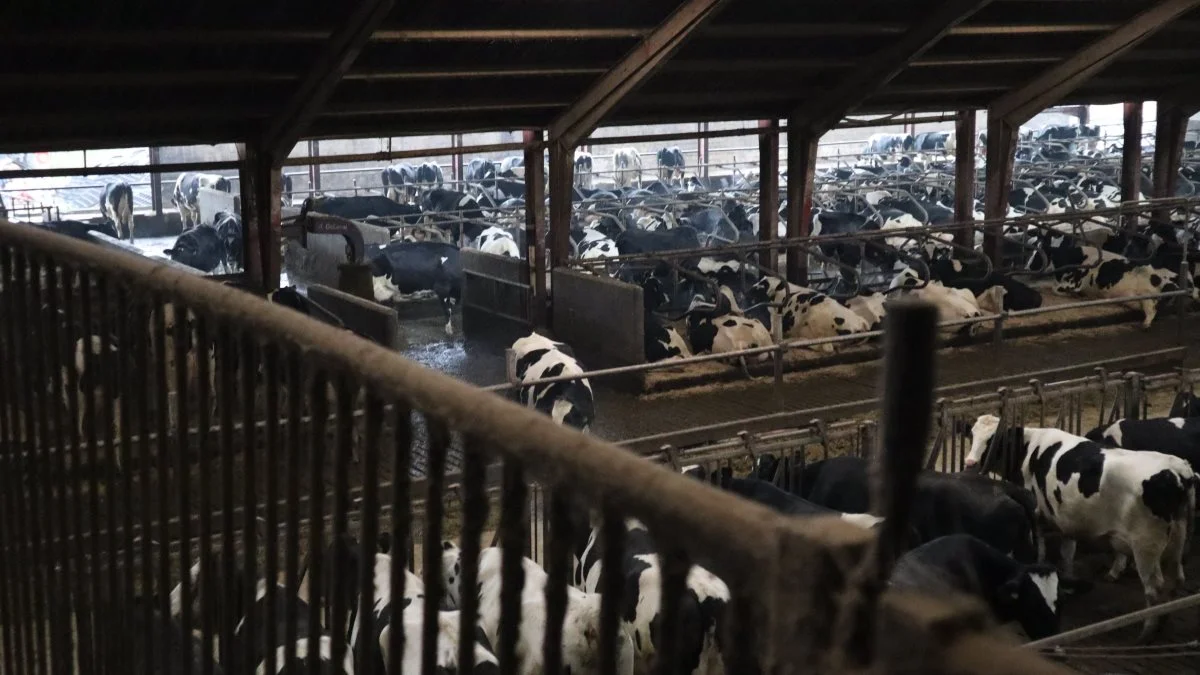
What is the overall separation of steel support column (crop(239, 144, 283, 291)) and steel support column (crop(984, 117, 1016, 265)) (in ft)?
24.0

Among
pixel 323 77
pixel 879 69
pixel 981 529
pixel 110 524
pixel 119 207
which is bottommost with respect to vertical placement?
pixel 981 529

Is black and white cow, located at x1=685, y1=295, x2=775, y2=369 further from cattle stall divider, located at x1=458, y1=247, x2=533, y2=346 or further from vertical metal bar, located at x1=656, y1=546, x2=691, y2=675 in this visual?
vertical metal bar, located at x1=656, y1=546, x2=691, y2=675

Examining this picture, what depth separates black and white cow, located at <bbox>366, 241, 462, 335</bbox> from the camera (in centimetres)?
1311

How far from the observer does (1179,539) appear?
6418 millimetres

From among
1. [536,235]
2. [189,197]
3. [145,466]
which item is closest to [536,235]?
[536,235]

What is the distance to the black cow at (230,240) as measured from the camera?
15.4 meters

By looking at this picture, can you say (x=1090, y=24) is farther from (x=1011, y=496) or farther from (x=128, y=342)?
(x=128, y=342)

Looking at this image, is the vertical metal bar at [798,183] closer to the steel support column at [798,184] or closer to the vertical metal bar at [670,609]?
the steel support column at [798,184]

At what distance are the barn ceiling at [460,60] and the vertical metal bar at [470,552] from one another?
7.25 m

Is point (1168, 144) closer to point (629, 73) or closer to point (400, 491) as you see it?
point (629, 73)

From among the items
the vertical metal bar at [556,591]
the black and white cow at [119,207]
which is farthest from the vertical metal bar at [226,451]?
the black and white cow at [119,207]

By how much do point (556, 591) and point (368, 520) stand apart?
33 cm

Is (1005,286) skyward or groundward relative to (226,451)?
groundward

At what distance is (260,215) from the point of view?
1026 centimetres
